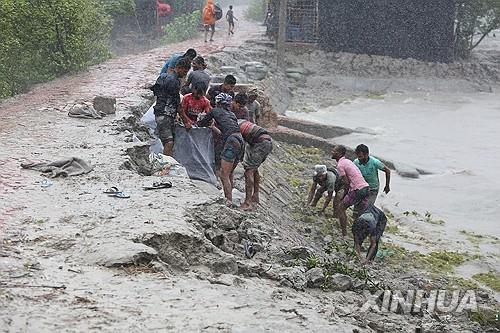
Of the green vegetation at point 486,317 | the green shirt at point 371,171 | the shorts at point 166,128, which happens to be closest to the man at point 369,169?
the green shirt at point 371,171

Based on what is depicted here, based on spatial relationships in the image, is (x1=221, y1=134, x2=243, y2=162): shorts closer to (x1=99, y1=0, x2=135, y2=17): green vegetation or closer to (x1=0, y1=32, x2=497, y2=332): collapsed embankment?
(x1=0, y1=32, x2=497, y2=332): collapsed embankment

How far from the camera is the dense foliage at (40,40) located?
14086 mm

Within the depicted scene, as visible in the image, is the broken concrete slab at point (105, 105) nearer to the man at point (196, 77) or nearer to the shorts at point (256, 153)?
the man at point (196, 77)

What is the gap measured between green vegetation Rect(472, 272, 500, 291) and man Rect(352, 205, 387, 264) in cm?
140

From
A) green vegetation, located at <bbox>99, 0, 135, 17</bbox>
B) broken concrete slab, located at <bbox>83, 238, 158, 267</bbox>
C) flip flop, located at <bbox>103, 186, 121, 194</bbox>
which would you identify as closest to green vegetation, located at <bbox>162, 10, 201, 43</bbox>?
green vegetation, located at <bbox>99, 0, 135, 17</bbox>

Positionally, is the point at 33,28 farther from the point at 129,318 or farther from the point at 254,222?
→ the point at 129,318

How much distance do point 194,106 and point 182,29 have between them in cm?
1721

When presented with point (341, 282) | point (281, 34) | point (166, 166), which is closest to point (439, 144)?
point (281, 34)

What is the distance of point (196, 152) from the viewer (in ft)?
29.1

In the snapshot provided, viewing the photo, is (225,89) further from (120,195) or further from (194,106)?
(120,195)

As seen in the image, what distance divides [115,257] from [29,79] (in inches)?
417

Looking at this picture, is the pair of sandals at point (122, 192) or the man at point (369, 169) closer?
the pair of sandals at point (122, 192)

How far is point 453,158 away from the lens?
1652 centimetres

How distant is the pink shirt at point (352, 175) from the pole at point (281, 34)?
13764 millimetres
